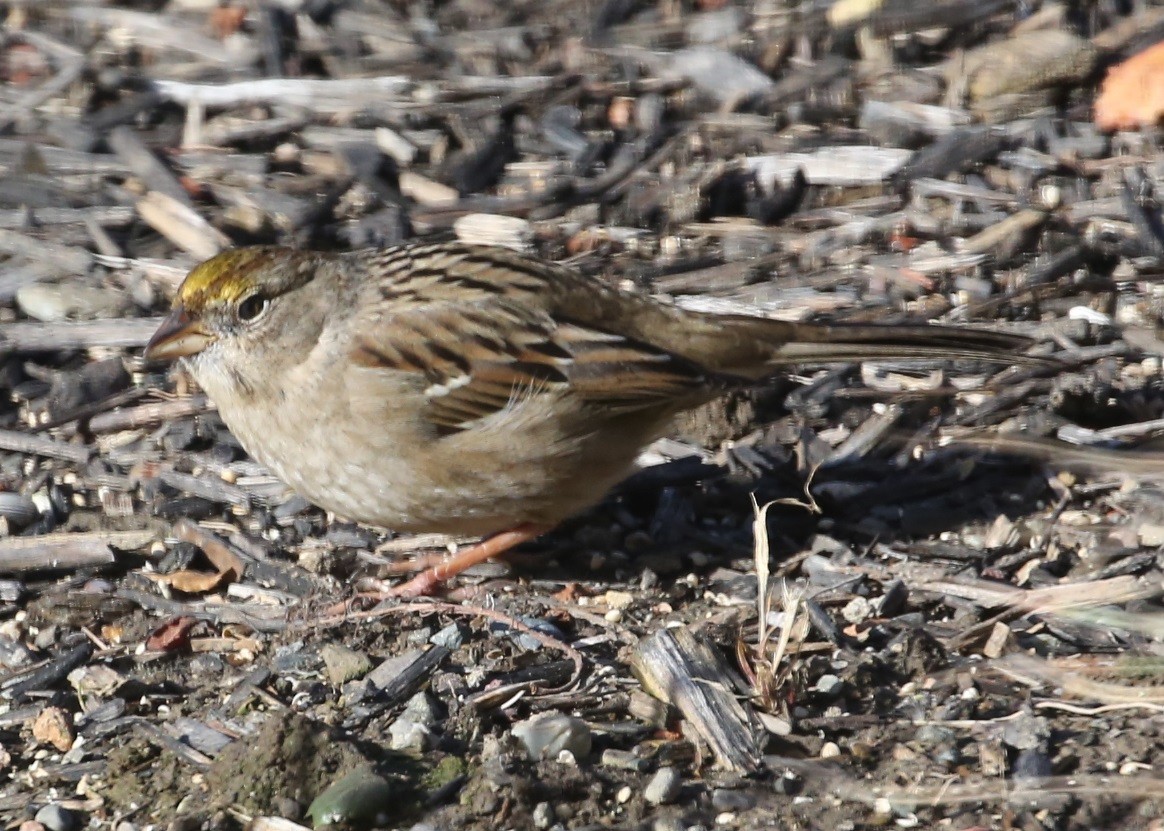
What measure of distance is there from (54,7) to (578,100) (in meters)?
2.14

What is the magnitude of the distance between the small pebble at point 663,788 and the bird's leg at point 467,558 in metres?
1.12

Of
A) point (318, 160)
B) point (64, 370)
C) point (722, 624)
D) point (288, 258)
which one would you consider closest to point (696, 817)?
point (722, 624)

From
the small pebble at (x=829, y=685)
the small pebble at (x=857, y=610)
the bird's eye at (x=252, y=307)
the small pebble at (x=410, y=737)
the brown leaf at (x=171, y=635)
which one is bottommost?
the brown leaf at (x=171, y=635)

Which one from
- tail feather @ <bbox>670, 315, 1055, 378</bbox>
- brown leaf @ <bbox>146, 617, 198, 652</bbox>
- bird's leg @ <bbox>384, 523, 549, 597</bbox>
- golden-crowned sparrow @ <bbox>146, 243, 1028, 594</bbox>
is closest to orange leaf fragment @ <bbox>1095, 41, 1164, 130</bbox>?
tail feather @ <bbox>670, 315, 1055, 378</bbox>

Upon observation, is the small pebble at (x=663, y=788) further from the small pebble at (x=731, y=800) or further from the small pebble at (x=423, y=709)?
the small pebble at (x=423, y=709)

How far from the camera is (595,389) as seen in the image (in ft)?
14.0

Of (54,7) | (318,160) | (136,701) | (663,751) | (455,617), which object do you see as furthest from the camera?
(54,7)

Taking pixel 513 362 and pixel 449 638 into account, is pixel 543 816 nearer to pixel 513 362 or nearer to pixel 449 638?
pixel 449 638

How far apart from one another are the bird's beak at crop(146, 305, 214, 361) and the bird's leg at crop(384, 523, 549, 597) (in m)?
0.81

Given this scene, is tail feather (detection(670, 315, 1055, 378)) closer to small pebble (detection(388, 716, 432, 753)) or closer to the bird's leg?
the bird's leg

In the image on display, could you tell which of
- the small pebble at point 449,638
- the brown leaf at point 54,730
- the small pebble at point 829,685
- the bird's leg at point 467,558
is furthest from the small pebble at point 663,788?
the brown leaf at point 54,730

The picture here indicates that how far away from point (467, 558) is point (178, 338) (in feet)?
3.08

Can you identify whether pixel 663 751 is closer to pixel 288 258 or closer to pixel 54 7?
pixel 288 258

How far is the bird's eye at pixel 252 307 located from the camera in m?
4.35
